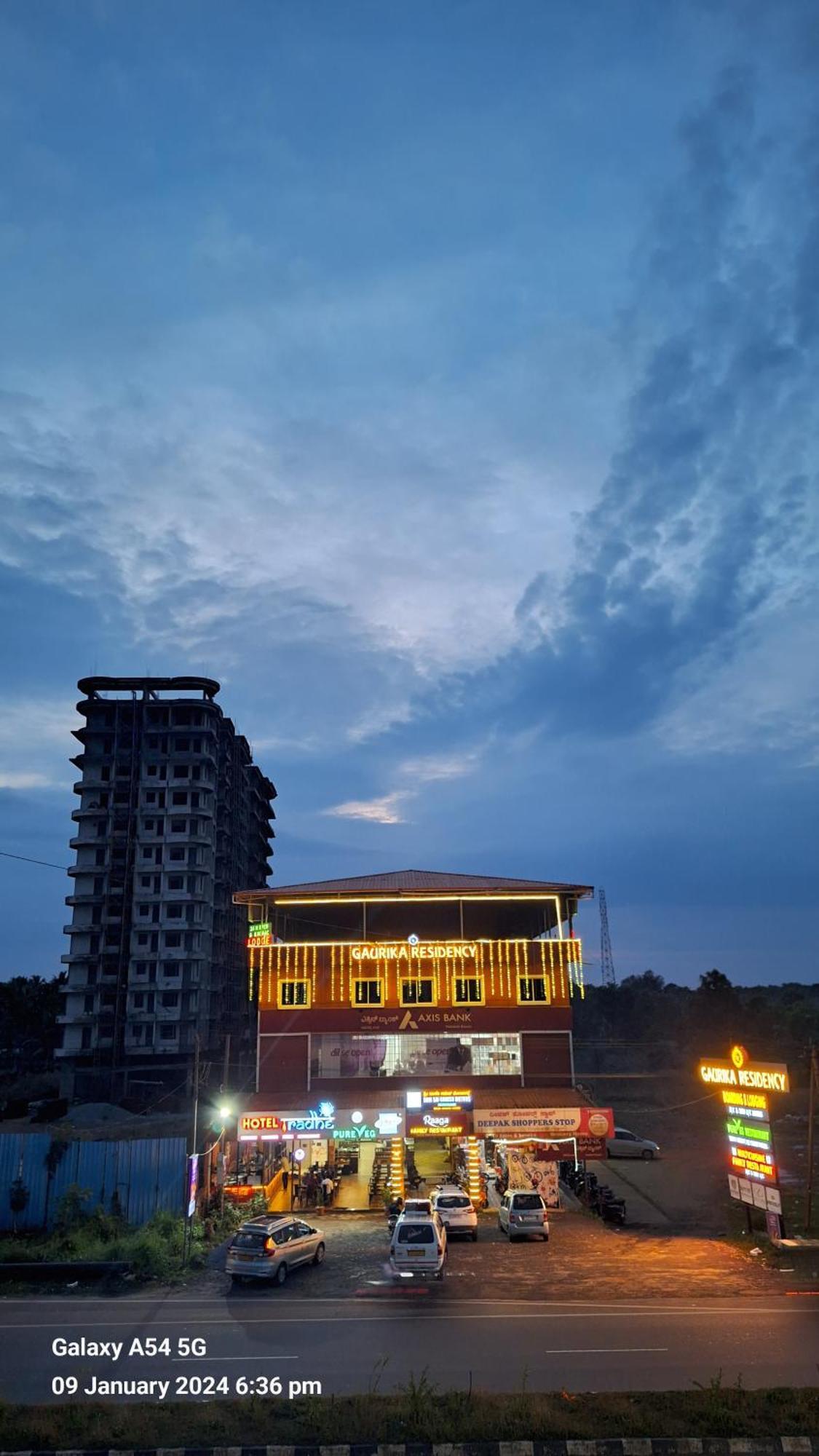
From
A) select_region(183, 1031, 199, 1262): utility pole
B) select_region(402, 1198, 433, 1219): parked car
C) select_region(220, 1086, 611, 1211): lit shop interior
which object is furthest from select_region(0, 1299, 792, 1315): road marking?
select_region(220, 1086, 611, 1211): lit shop interior

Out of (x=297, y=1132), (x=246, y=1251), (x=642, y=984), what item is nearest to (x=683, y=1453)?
(x=246, y=1251)

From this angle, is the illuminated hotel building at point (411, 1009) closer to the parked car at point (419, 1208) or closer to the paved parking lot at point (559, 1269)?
the paved parking lot at point (559, 1269)

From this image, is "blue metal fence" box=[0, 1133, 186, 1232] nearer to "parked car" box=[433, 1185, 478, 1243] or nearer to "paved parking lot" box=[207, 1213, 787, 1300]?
"paved parking lot" box=[207, 1213, 787, 1300]

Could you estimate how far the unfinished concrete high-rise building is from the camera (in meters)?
71.5

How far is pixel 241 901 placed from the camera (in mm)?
44938

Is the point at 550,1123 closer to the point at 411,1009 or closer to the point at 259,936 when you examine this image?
the point at 411,1009

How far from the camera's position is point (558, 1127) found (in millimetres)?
34781

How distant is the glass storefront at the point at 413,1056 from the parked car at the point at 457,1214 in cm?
1126

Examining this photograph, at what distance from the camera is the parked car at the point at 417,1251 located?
23203 millimetres

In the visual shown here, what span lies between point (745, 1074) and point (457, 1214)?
395 inches

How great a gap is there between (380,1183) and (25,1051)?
57.7 metres

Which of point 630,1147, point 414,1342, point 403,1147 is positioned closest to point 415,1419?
point 414,1342

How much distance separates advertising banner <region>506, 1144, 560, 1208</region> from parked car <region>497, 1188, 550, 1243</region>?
5.17m

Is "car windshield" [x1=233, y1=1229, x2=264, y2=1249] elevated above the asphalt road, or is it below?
above
